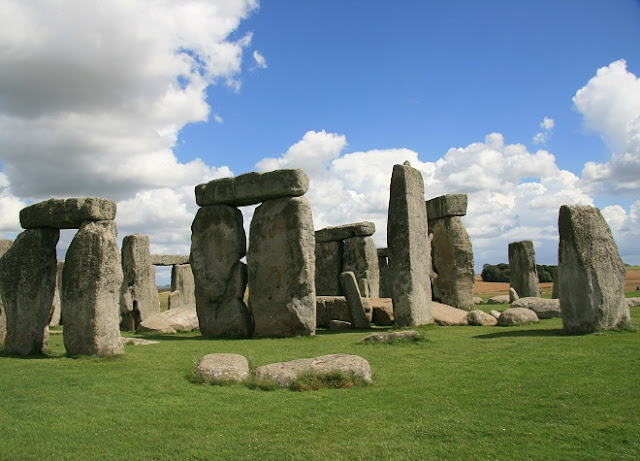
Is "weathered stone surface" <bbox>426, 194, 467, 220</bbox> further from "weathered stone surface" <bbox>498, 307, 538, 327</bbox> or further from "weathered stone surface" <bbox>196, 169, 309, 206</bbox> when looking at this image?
"weathered stone surface" <bbox>196, 169, 309, 206</bbox>

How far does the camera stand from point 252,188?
14.0 meters

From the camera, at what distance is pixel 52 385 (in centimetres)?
721

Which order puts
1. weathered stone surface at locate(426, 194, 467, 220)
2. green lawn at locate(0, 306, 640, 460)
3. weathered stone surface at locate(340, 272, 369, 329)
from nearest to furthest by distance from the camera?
green lawn at locate(0, 306, 640, 460) → weathered stone surface at locate(340, 272, 369, 329) → weathered stone surface at locate(426, 194, 467, 220)

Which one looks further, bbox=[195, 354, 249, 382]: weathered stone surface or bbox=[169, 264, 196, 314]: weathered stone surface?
bbox=[169, 264, 196, 314]: weathered stone surface

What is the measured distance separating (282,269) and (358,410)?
774cm

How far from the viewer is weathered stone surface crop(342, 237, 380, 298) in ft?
66.2

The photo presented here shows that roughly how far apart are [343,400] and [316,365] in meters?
0.98

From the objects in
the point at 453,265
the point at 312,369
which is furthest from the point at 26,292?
the point at 453,265

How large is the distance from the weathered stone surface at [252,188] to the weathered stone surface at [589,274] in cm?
598

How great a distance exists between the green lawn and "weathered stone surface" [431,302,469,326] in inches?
199

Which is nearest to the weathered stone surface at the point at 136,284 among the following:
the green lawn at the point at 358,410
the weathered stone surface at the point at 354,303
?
the weathered stone surface at the point at 354,303

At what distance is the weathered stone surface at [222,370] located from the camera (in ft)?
23.7

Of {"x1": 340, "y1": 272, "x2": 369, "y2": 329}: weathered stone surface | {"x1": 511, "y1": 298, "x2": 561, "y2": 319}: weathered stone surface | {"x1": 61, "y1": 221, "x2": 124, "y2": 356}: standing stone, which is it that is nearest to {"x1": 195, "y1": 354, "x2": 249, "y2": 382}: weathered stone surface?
{"x1": 61, "y1": 221, "x2": 124, "y2": 356}: standing stone

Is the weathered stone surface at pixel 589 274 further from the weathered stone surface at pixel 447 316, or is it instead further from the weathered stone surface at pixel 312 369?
the weathered stone surface at pixel 312 369
